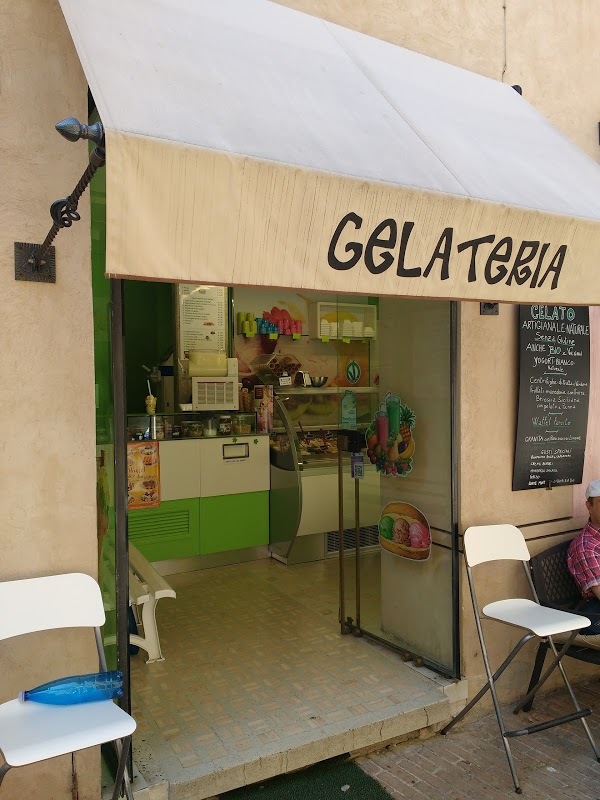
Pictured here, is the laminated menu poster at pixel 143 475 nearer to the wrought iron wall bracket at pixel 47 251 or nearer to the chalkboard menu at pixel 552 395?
the chalkboard menu at pixel 552 395

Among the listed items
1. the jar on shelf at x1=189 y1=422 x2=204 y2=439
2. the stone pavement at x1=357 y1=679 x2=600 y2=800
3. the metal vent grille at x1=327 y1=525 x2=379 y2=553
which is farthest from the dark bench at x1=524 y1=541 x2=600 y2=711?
the jar on shelf at x1=189 y1=422 x2=204 y2=439

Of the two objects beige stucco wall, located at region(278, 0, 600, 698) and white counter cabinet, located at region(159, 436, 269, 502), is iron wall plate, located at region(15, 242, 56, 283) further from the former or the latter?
white counter cabinet, located at region(159, 436, 269, 502)

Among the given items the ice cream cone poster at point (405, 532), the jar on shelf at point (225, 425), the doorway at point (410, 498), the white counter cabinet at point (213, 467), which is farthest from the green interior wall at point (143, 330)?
the ice cream cone poster at point (405, 532)

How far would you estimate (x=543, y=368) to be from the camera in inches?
166

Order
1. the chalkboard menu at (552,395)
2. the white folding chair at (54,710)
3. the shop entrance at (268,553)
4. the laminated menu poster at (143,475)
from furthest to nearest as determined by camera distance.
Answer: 1. the laminated menu poster at (143,475)
2. the chalkboard menu at (552,395)
3. the shop entrance at (268,553)
4. the white folding chair at (54,710)

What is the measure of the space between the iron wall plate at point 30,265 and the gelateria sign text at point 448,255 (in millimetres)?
1132

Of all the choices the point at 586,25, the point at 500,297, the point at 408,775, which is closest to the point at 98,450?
the point at 500,297

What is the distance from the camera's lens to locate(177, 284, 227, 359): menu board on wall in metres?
7.19

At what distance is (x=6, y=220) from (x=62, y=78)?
2.05ft

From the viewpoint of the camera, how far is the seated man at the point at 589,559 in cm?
389

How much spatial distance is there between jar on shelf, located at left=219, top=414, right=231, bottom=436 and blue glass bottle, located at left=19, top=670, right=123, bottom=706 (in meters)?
4.28

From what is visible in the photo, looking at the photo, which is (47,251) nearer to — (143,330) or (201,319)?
(201,319)

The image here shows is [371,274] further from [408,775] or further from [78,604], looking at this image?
[408,775]

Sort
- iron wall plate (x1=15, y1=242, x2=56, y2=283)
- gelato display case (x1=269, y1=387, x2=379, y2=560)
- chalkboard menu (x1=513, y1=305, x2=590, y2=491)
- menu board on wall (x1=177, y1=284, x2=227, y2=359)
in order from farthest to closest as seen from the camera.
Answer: menu board on wall (x1=177, y1=284, x2=227, y2=359), gelato display case (x1=269, y1=387, x2=379, y2=560), chalkboard menu (x1=513, y1=305, x2=590, y2=491), iron wall plate (x1=15, y1=242, x2=56, y2=283)
